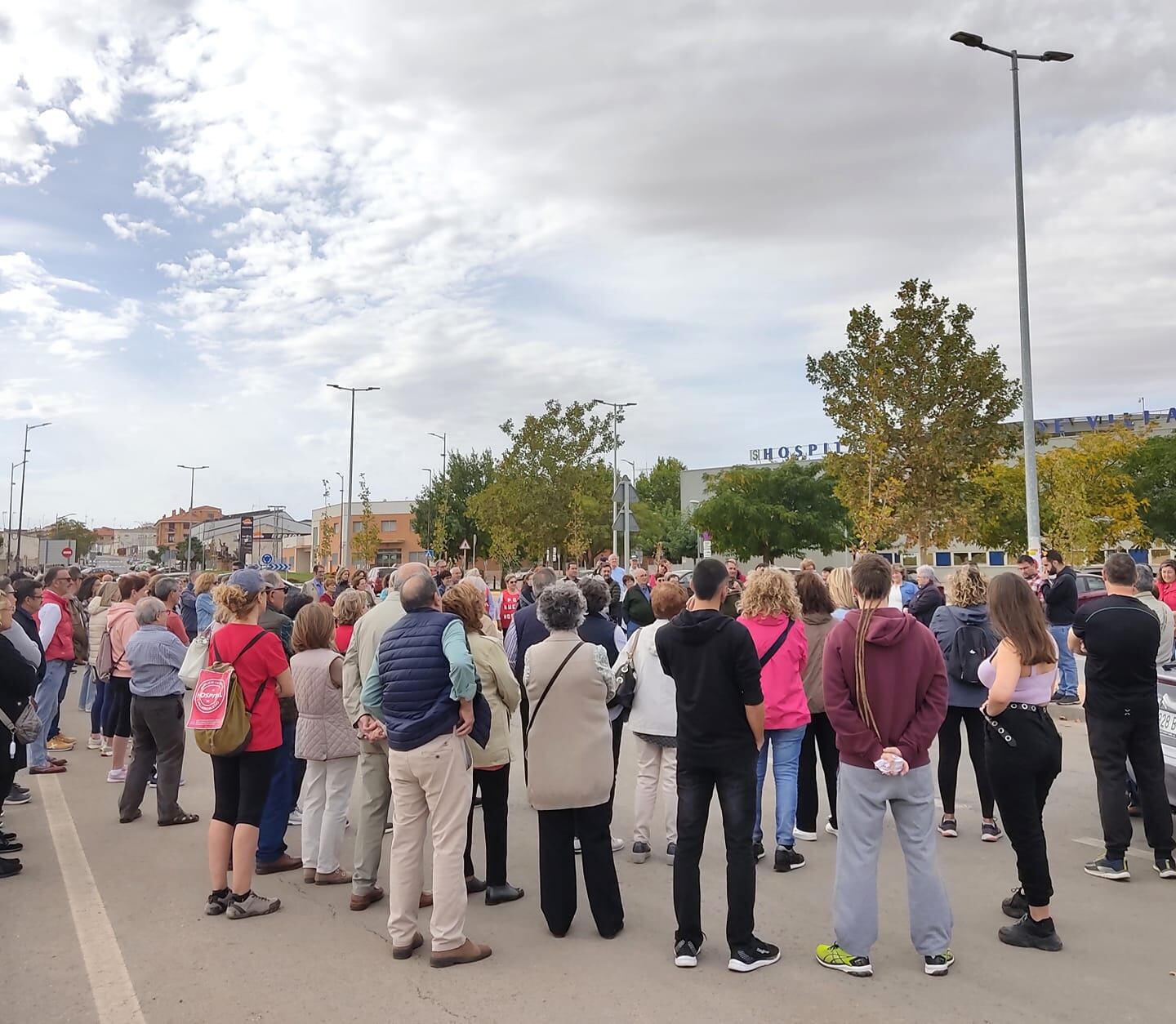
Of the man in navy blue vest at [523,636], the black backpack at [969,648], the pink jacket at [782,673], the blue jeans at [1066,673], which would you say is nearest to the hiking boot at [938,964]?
the pink jacket at [782,673]

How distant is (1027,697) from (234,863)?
14.7 ft

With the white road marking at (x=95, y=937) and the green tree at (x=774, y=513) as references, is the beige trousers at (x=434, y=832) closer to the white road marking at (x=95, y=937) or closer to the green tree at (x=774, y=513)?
the white road marking at (x=95, y=937)

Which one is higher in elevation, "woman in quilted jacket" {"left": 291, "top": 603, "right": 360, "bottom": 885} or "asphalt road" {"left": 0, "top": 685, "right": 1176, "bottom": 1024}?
"woman in quilted jacket" {"left": 291, "top": 603, "right": 360, "bottom": 885}

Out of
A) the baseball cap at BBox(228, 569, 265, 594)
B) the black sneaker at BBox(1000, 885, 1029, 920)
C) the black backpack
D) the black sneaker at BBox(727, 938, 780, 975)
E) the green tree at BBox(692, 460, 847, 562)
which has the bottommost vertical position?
the black sneaker at BBox(727, 938, 780, 975)

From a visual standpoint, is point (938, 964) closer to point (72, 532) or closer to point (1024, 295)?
point (1024, 295)

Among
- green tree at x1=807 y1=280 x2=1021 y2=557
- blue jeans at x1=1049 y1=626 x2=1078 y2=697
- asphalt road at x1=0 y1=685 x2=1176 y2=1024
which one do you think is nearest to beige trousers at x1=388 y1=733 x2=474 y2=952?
asphalt road at x1=0 y1=685 x2=1176 y2=1024

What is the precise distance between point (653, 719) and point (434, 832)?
1.94m

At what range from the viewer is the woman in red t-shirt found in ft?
Answer: 17.3

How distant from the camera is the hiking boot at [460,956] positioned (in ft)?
15.0

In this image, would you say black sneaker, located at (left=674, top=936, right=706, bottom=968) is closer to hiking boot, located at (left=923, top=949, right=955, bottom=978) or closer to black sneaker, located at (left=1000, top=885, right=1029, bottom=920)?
hiking boot, located at (left=923, top=949, right=955, bottom=978)

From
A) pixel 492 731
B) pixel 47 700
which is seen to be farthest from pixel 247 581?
pixel 47 700

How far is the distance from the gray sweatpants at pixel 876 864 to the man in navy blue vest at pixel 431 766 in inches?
72.4

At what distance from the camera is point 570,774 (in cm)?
487

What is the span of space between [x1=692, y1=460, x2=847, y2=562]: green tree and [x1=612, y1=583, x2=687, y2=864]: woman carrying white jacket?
167 ft
